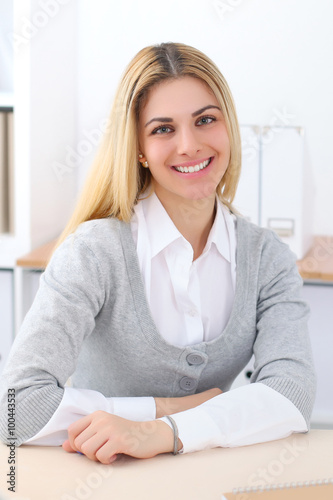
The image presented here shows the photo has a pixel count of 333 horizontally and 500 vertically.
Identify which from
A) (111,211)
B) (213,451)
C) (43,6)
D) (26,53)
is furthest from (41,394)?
(43,6)

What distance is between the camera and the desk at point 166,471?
0.83 meters

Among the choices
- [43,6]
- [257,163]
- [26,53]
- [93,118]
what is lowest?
[257,163]

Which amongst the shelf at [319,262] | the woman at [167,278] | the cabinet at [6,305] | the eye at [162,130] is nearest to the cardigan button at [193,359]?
the woman at [167,278]

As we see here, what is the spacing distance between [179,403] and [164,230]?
36 centimetres

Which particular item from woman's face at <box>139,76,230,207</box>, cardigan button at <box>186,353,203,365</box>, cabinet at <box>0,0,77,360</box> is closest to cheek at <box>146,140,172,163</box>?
woman's face at <box>139,76,230,207</box>

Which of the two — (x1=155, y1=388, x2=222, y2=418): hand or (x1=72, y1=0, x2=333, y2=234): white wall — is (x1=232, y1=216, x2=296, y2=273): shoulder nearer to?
(x1=155, y1=388, x2=222, y2=418): hand

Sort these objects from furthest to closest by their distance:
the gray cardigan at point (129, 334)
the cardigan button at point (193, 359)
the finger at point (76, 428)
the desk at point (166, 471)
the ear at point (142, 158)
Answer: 1. the ear at point (142, 158)
2. the cardigan button at point (193, 359)
3. the gray cardigan at point (129, 334)
4. the finger at point (76, 428)
5. the desk at point (166, 471)

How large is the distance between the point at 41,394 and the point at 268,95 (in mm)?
1636

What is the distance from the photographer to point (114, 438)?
928 mm

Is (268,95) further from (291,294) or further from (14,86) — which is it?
(291,294)

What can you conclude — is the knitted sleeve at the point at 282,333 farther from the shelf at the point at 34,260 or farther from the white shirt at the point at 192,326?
the shelf at the point at 34,260

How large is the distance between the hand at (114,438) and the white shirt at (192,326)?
4 centimetres

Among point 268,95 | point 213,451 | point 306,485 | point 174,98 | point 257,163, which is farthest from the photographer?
point 268,95

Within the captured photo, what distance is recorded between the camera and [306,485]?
82 cm
